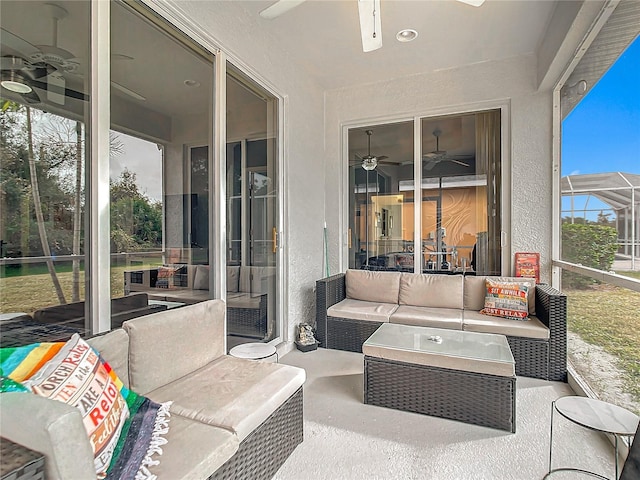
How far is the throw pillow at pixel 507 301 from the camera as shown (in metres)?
3.12

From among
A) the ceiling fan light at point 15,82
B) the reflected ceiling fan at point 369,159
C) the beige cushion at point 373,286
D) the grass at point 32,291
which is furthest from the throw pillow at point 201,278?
the reflected ceiling fan at point 369,159

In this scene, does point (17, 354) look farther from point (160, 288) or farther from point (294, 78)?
point (294, 78)

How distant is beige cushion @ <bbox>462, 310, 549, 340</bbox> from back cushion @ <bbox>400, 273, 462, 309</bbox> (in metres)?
0.41

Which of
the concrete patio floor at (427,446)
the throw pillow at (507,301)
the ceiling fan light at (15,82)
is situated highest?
the ceiling fan light at (15,82)

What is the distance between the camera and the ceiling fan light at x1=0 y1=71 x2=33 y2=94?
1.48 meters

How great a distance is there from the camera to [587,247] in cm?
263

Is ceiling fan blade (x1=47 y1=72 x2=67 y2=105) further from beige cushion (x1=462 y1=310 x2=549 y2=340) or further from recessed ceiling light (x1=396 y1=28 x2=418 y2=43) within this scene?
beige cushion (x1=462 y1=310 x2=549 y2=340)

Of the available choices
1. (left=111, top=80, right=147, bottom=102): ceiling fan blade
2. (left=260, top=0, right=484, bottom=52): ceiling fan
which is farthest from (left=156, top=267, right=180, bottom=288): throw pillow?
(left=260, top=0, right=484, bottom=52): ceiling fan

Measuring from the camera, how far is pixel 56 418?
854mm

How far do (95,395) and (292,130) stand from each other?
312cm

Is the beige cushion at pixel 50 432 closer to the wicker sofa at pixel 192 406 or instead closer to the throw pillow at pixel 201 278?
the wicker sofa at pixel 192 406

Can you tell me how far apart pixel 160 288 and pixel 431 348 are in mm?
1938

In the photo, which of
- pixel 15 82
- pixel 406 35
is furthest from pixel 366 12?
pixel 15 82

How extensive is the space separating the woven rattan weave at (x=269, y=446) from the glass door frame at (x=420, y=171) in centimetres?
281
